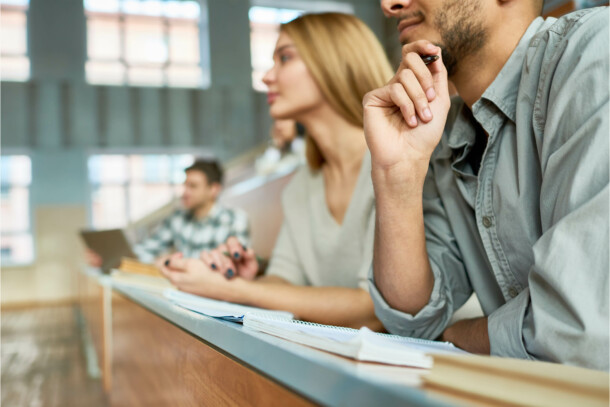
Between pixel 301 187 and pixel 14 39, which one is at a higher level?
pixel 14 39

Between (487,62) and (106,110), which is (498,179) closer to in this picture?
(487,62)

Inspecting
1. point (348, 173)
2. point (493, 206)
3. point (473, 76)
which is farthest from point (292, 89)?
point (493, 206)

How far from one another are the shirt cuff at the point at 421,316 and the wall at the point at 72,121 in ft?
29.2

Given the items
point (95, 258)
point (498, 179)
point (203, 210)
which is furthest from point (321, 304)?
point (203, 210)

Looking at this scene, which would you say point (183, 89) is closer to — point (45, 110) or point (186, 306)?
point (45, 110)

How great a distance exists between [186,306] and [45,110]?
32.7 feet

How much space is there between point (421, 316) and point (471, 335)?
10 cm

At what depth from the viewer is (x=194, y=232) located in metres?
4.07

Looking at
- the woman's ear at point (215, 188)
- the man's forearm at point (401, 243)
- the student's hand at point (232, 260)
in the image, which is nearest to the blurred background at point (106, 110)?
the woman's ear at point (215, 188)

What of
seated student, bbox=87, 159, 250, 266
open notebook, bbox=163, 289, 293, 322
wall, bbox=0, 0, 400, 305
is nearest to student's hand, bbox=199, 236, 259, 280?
open notebook, bbox=163, 289, 293, 322

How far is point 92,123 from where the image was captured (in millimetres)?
9898

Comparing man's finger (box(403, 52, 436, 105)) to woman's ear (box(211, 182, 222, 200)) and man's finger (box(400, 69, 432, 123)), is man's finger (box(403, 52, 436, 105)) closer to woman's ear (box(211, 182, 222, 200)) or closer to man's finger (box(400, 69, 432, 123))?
man's finger (box(400, 69, 432, 123))

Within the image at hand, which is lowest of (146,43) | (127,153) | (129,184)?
(129,184)

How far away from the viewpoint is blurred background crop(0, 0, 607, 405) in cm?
957
